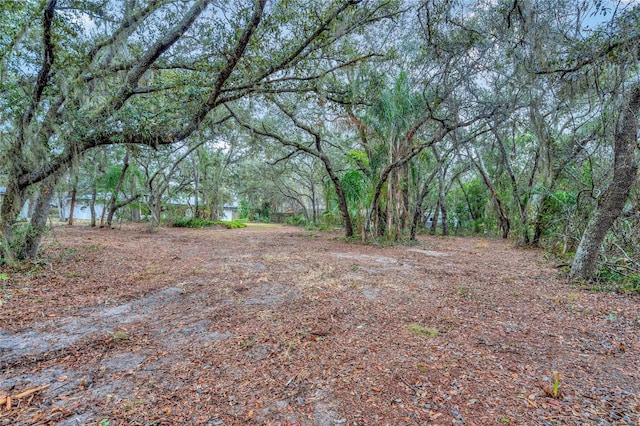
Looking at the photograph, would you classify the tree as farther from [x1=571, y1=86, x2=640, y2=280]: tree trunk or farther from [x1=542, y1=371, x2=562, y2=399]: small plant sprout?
[x1=542, y1=371, x2=562, y2=399]: small plant sprout

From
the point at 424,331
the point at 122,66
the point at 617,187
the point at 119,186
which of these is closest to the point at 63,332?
the point at 424,331

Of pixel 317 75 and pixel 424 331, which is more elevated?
pixel 317 75

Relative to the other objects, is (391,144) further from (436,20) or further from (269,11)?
(269,11)

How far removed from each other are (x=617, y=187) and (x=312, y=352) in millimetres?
4330

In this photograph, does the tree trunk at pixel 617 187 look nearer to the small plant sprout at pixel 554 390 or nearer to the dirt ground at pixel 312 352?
the dirt ground at pixel 312 352

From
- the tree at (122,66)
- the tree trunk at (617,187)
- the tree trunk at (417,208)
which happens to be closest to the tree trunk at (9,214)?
the tree at (122,66)

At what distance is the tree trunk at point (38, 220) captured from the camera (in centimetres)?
434

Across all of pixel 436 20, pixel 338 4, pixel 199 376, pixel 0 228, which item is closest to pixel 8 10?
pixel 0 228

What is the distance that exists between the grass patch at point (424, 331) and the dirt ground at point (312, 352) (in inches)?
0.7

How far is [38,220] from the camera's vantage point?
4.43 metres

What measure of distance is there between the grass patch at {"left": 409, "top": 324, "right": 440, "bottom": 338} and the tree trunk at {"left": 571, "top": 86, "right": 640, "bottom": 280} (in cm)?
308

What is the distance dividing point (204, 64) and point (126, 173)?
31.4 feet

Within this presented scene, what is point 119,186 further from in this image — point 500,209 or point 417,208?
point 500,209

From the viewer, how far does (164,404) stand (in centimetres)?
145
